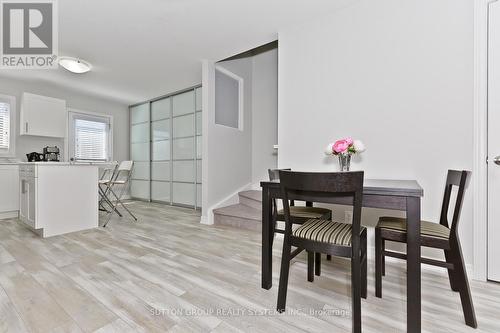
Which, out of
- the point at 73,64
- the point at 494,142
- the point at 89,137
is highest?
the point at 73,64

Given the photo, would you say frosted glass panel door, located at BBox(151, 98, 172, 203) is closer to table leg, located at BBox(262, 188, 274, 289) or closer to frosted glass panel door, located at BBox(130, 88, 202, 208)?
frosted glass panel door, located at BBox(130, 88, 202, 208)

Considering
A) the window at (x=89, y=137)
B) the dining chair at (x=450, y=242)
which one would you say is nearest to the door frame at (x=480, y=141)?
the dining chair at (x=450, y=242)

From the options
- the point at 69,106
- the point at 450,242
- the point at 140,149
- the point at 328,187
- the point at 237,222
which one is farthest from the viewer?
the point at 140,149

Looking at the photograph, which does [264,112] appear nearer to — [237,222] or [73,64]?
[237,222]

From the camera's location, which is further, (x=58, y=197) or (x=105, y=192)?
(x=105, y=192)

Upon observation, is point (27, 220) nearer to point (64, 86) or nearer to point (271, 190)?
point (64, 86)

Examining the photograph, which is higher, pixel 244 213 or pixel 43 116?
pixel 43 116

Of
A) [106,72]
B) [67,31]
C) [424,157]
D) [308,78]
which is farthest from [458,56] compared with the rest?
[106,72]

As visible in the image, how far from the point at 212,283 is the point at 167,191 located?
353 centimetres

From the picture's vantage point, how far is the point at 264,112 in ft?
13.2

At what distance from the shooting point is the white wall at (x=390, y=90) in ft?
5.88

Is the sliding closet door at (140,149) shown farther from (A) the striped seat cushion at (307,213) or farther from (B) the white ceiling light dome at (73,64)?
(A) the striped seat cushion at (307,213)

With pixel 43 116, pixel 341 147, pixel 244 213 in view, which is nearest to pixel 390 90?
pixel 341 147

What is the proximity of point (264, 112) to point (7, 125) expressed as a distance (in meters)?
4.23
